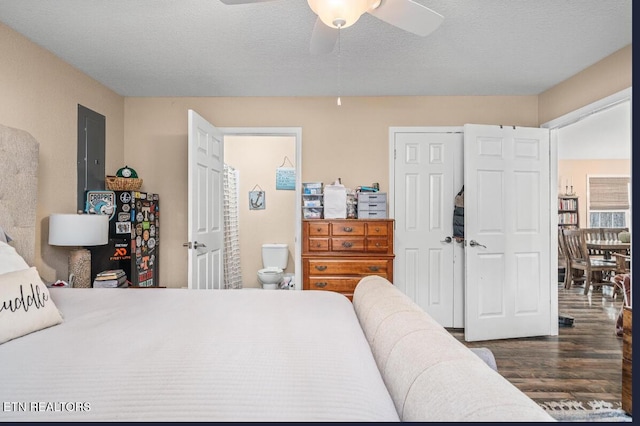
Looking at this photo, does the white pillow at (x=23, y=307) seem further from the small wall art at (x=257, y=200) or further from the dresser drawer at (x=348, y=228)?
the small wall art at (x=257, y=200)

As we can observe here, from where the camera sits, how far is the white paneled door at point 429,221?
3727mm

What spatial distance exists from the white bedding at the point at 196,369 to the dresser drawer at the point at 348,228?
1.88 m

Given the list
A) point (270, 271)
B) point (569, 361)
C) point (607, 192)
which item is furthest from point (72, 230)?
point (607, 192)

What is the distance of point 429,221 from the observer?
12.3 feet

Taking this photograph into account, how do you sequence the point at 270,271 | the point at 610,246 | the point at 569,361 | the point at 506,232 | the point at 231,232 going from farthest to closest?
the point at 610,246
the point at 231,232
the point at 270,271
the point at 506,232
the point at 569,361

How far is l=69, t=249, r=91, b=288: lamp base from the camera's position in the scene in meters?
2.75

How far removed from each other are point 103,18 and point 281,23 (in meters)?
1.13

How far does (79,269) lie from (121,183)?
2.98ft

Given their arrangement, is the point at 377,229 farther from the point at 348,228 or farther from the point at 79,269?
the point at 79,269

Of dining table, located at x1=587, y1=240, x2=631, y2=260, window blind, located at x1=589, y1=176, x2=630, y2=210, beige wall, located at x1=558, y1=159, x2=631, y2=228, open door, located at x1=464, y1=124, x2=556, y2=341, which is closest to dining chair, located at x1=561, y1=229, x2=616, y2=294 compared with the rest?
dining table, located at x1=587, y1=240, x2=631, y2=260

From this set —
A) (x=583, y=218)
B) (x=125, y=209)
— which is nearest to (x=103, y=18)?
(x=125, y=209)

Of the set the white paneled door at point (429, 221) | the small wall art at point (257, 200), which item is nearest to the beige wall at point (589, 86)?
the white paneled door at point (429, 221)

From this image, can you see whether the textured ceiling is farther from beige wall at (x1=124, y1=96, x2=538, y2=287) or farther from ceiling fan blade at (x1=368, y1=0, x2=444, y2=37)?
ceiling fan blade at (x1=368, y1=0, x2=444, y2=37)

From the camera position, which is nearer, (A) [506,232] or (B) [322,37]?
(B) [322,37]
